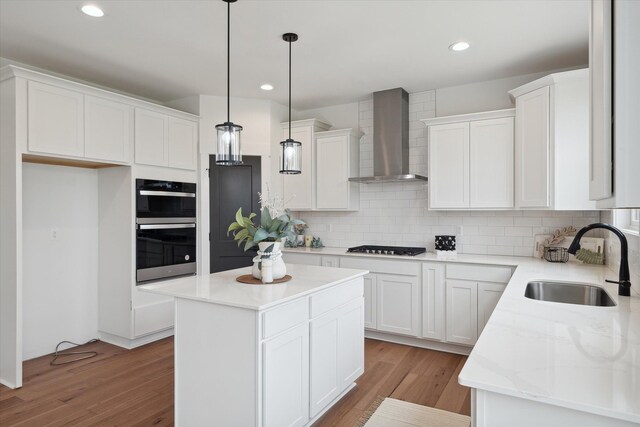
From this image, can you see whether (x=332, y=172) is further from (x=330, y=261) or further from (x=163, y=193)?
(x=163, y=193)

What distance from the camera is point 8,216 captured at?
3.18 meters

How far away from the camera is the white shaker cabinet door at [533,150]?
336 centimetres

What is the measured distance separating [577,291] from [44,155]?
13.5 ft

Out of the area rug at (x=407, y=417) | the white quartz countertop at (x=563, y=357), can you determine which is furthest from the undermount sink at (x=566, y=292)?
the area rug at (x=407, y=417)

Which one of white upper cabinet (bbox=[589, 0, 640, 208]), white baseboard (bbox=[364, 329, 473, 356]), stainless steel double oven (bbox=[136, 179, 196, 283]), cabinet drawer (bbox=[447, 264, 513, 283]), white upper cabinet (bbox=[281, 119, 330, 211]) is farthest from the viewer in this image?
white upper cabinet (bbox=[281, 119, 330, 211])

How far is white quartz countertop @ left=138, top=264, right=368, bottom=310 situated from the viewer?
6.85ft

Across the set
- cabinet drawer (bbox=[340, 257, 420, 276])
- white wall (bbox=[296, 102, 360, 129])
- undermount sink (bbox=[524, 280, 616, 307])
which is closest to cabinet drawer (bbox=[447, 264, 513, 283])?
cabinet drawer (bbox=[340, 257, 420, 276])

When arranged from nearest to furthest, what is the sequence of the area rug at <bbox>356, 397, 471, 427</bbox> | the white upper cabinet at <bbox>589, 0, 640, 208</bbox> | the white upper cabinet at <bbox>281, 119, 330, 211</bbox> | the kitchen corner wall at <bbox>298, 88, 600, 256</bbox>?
1. the white upper cabinet at <bbox>589, 0, 640, 208</bbox>
2. the area rug at <bbox>356, 397, 471, 427</bbox>
3. the kitchen corner wall at <bbox>298, 88, 600, 256</bbox>
4. the white upper cabinet at <bbox>281, 119, 330, 211</bbox>

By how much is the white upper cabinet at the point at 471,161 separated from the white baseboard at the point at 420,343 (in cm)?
136

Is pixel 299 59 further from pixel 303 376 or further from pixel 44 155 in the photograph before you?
pixel 303 376

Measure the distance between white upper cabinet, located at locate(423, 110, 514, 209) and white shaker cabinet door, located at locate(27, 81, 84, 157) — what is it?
3.31m

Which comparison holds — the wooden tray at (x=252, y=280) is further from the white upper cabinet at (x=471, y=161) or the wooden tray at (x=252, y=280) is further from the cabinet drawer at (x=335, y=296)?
the white upper cabinet at (x=471, y=161)

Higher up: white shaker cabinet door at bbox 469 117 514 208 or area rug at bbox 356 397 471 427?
white shaker cabinet door at bbox 469 117 514 208

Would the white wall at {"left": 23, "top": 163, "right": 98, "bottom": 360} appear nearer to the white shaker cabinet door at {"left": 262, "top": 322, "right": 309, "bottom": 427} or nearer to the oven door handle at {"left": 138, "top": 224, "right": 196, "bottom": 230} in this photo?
the oven door handle at {"left": 138, "top": 224, "right": 196, "bottom": 230}
